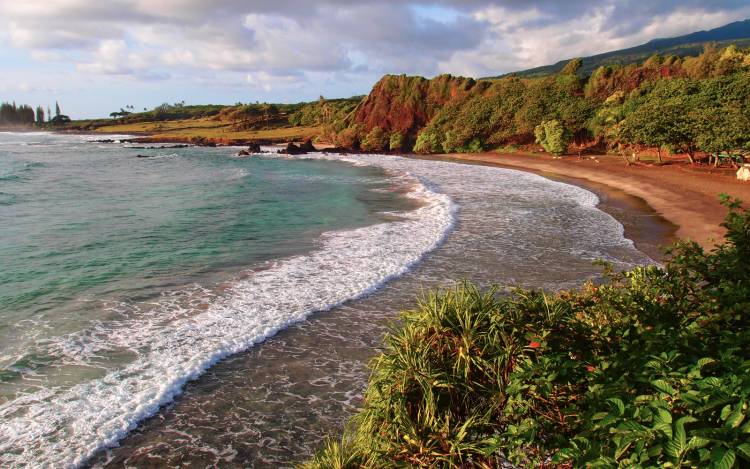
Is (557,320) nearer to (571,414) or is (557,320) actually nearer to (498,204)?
(571,414)

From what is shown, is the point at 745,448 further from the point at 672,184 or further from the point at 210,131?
the point at 210,131

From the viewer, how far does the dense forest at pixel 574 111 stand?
3591cm

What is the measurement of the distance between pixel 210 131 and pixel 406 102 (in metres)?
65.0

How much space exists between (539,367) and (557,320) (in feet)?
3.80

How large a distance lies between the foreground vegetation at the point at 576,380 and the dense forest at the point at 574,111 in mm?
32916

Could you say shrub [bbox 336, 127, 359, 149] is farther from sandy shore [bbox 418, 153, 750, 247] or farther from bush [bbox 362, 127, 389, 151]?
sandy shore [bbox 418, 153, 750, 247]

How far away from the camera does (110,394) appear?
8188mm

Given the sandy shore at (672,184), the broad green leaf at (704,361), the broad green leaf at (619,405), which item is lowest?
the sandy shore at (672,184)

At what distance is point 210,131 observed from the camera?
4983 inches

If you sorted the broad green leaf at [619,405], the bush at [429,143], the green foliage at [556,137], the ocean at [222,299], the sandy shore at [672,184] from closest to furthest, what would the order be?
the broad green leaf at [619,405] → the ocean at [222,299] → the sandy shore at [672,184] → the green foliage at [556,137] → the bush at [429,143]

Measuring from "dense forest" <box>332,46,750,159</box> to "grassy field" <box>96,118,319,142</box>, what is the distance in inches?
773

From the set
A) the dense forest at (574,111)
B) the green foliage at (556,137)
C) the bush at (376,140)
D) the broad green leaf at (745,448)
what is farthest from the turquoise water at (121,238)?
the bush at (376,140)

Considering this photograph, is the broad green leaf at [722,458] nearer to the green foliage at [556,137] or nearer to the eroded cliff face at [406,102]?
the green foliage at [556,137]

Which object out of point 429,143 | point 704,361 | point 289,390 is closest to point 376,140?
point 429,143
